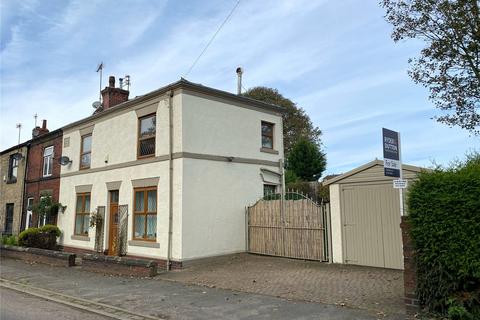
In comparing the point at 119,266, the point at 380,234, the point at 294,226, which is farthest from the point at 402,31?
the point at 119,266

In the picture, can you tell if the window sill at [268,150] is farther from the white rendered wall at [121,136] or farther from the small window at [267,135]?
the white rendered wall at [121,136]

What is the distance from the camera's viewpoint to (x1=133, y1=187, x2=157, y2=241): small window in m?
14.7

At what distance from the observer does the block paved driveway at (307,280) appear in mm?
7960

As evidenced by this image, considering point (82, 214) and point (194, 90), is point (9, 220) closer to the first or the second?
point (82, 214)

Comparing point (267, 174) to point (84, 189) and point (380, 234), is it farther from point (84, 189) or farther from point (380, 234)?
point (84, 189)

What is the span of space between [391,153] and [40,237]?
1643 cm

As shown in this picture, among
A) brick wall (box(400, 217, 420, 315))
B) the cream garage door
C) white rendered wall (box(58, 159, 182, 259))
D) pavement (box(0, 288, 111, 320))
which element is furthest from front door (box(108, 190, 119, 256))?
brick wall (box(400, 217, 420, 315))

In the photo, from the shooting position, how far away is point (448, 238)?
645 cm

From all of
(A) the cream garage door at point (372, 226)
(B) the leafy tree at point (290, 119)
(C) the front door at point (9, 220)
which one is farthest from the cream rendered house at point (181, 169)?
(B) the leafy tree at point (290, 119)

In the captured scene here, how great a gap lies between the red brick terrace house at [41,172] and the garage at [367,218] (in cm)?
1489

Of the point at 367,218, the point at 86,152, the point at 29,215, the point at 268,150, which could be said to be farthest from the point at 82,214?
the point at 367,218

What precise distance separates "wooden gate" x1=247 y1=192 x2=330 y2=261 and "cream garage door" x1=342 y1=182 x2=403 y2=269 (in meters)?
0.86

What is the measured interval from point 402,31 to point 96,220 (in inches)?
534

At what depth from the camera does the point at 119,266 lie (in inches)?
496
